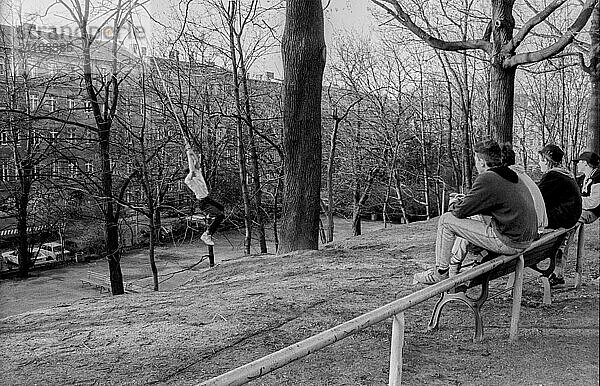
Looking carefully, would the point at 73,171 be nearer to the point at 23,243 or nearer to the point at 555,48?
the point at 23,243

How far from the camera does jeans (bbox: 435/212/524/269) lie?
10.1 ft

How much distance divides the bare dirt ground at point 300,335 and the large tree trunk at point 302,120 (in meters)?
1.05

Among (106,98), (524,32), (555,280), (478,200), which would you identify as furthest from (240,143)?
(478,200)

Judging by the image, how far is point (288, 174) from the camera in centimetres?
659

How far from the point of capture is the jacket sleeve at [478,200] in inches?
121

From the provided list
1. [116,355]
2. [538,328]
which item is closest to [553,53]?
[538,328]

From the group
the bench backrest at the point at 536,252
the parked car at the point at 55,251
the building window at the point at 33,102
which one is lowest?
the parked car at the point at 55,251

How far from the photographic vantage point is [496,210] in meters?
3.08

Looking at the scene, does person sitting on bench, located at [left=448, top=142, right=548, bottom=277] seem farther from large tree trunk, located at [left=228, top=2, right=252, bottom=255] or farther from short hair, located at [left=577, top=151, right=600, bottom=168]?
large tree trunk, located at [left=228, top=2, right=252, bottom=255]

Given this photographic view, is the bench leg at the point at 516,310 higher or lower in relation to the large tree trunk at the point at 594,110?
lower

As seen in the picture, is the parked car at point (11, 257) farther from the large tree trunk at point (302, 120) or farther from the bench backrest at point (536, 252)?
the bench backrest at point (536, 252)

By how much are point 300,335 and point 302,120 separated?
352 centimetres

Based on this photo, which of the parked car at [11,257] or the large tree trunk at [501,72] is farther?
the parked car at [11,257]

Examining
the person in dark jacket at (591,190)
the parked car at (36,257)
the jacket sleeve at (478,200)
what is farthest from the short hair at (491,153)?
the parked car at (36,257)
